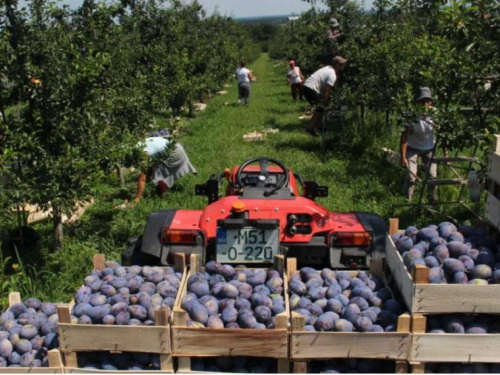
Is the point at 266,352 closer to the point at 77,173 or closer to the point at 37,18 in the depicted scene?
the point at 77,173

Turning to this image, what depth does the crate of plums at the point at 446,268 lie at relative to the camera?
3227mm

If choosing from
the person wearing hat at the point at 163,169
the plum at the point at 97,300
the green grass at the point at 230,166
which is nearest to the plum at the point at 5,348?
the plum at the point at 97,300

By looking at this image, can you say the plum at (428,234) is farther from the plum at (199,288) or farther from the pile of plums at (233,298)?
the plum at (199,288)

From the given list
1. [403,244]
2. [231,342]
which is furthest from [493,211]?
[231,342]

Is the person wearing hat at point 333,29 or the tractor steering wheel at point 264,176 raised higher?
the person wearing hat at point 333,29

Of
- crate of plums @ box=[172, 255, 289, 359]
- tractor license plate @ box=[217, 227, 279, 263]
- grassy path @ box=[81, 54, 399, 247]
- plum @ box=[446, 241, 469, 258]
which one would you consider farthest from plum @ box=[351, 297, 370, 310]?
grassy path @ box=[81, 54, 399, 247]

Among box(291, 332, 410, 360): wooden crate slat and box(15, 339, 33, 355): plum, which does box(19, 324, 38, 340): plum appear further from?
box(291, 332, 410, 360): wooden crate slat

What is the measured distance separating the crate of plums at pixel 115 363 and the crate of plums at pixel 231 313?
0.50 ft

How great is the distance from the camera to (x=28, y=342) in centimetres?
346

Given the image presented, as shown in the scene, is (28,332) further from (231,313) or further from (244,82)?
(244,82)

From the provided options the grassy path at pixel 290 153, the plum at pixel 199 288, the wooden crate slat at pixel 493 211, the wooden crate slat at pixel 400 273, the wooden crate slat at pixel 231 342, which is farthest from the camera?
the grassy path at pixel 290 153

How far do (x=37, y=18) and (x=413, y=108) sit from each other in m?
4.22

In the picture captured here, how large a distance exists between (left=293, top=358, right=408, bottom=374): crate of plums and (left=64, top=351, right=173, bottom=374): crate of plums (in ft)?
2.52

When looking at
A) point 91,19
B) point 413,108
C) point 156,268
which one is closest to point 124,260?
point 156,268
